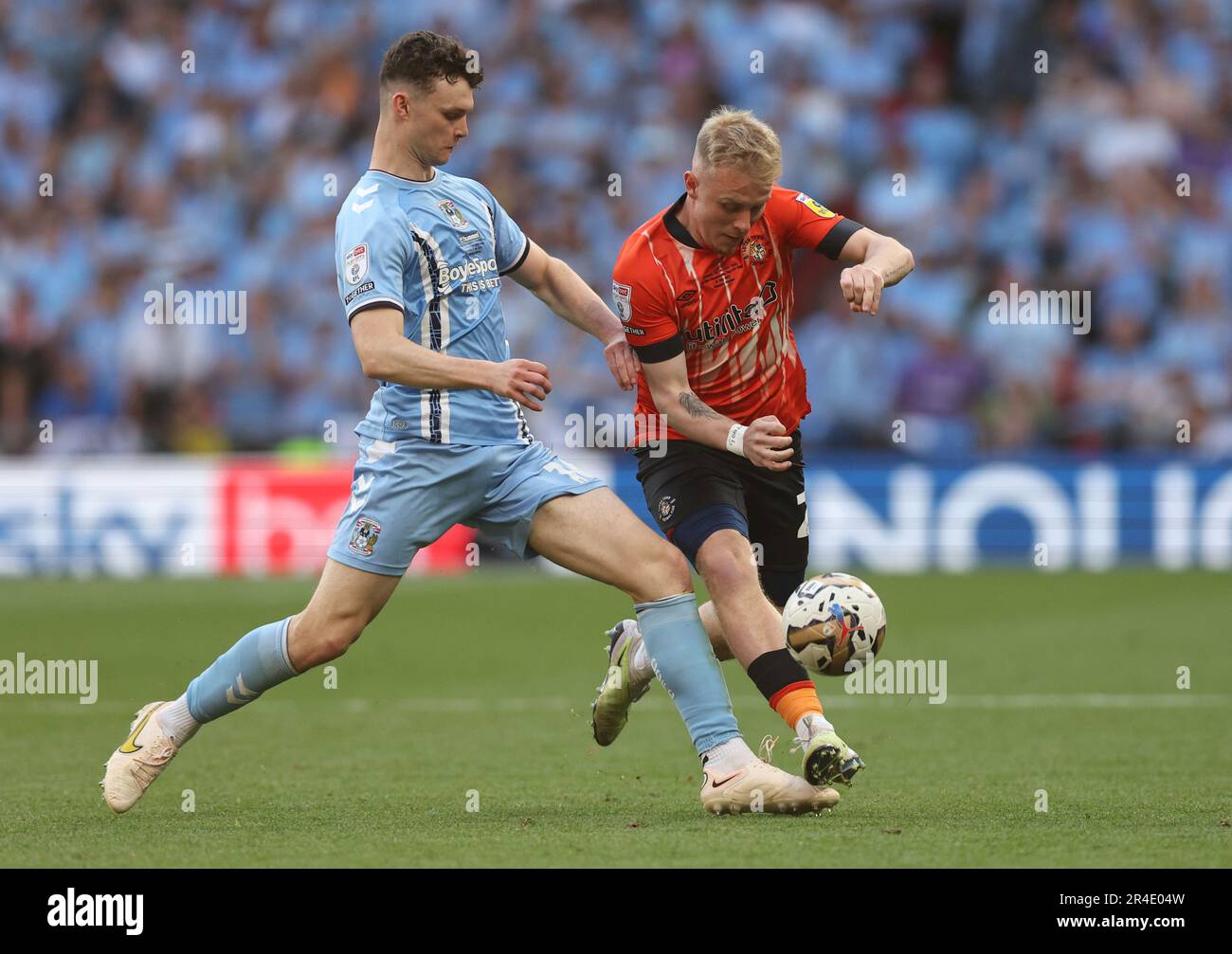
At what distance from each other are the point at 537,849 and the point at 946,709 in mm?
4457

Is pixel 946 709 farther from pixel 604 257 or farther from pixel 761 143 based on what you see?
pixel 604 257

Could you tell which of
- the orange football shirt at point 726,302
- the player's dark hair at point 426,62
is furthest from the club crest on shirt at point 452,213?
the orange football shirt at point 726,302

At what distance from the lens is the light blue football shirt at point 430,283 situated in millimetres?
6070

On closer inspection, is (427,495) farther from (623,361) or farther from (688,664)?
(688,664)

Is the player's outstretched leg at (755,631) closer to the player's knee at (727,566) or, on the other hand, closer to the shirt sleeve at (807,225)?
the player's knee at (727,566)

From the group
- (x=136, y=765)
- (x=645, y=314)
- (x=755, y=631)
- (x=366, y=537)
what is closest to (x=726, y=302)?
(x=645, y=314)

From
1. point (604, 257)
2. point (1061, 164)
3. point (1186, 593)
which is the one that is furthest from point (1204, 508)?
point (604, 257)

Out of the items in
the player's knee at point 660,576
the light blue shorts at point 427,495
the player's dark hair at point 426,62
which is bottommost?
the player's knee at point 660,576

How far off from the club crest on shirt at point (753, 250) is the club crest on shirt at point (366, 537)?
1675mm

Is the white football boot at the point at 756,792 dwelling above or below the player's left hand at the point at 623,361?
below

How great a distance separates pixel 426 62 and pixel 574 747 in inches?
133

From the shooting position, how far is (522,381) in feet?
18.9

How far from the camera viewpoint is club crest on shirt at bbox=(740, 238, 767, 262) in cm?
677
